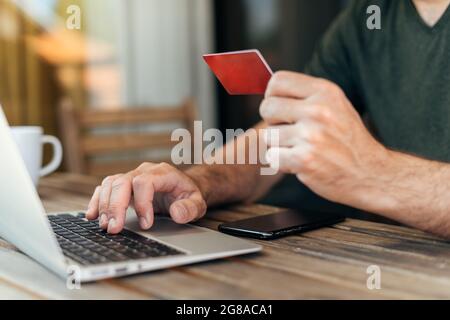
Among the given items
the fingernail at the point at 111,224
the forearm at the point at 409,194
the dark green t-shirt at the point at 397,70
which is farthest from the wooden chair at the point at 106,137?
the forearm at the point at 409,194

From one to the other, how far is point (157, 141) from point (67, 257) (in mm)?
1267

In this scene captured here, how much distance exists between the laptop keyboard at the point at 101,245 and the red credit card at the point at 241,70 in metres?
0.21

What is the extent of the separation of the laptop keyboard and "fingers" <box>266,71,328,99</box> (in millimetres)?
208

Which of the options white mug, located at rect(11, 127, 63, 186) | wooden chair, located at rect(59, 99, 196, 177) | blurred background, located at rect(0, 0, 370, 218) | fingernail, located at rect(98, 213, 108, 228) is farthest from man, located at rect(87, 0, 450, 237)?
blurred background, located at rect(0, 0, 370, 218)

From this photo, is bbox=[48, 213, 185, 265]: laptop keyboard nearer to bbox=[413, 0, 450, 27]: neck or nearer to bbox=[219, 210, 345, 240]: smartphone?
bbox=[219, 210, 345, 240]: smartphone

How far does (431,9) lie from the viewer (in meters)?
1.11

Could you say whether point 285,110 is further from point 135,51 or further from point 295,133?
point 135,51

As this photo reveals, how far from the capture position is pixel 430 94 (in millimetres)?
1109

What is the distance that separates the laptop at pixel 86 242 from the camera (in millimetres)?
547

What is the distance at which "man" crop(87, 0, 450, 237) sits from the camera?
652 mm

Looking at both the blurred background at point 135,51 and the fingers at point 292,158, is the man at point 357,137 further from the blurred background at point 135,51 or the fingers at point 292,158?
the blurred background at point 135,51

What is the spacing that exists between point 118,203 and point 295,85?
258mm

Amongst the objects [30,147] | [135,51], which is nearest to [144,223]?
[30,147]
